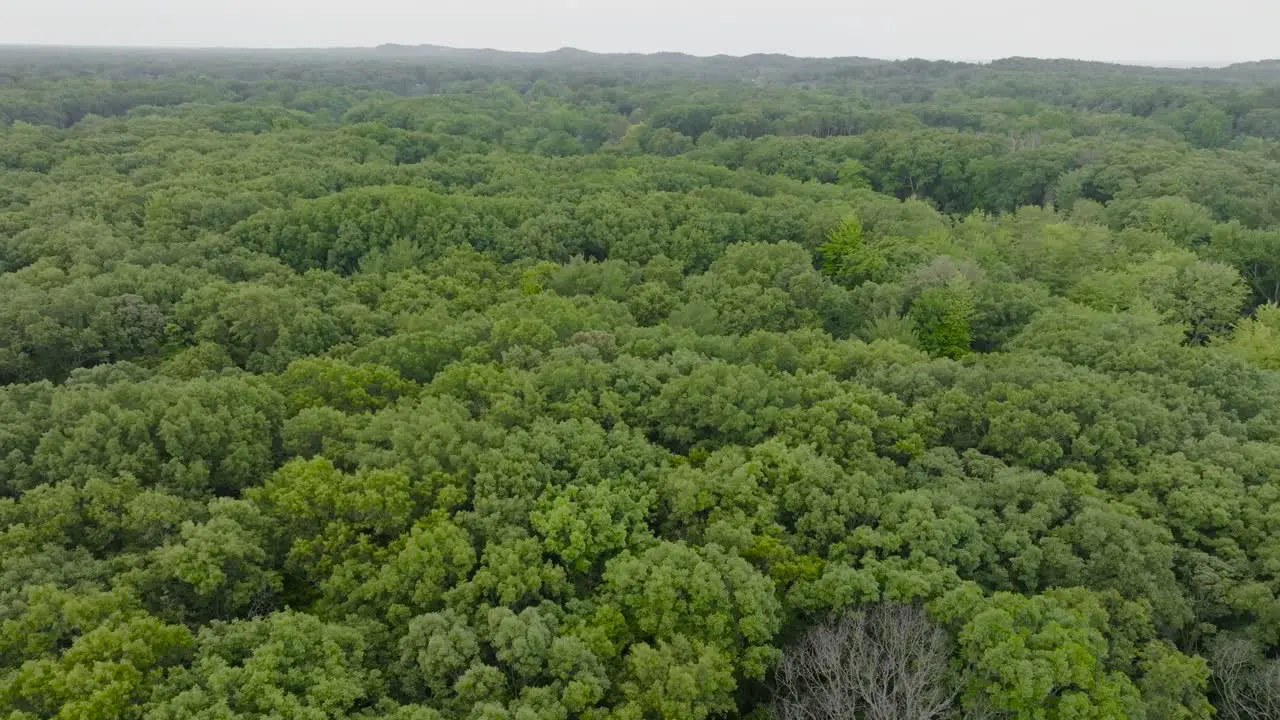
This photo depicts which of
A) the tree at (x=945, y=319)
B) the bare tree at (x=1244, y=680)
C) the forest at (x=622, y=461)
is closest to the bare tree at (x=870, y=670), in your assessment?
the forest at (x=622, y=461)

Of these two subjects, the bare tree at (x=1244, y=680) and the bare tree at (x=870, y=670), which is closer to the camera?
the bare tree at (x=870, y=670)

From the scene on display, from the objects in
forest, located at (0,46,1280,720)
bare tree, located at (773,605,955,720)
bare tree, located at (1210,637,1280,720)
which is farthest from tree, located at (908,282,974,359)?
bare tree, located at (773,605,955,720)

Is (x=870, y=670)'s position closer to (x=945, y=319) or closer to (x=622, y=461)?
(x=622, y=461)

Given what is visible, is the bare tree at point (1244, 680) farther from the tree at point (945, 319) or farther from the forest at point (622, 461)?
the tree at point (945, 319)

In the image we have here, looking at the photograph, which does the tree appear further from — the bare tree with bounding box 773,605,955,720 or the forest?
the bare tree with bounding box 773,605,955,720

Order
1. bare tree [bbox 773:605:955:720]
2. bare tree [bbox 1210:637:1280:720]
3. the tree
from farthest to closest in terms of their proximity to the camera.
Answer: the tree, bare tree [bbox 1210:637:1280:720], bare tree [bbox 773:605:955:720]
